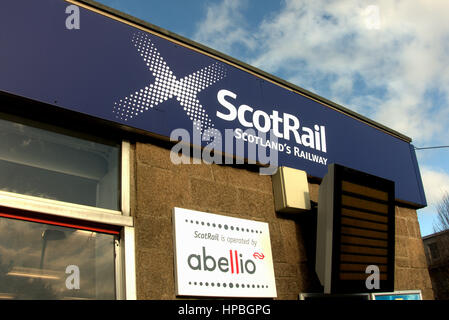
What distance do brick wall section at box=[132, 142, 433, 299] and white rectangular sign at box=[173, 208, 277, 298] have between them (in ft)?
0.30

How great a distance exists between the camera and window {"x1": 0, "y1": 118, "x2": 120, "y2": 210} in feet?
10.4

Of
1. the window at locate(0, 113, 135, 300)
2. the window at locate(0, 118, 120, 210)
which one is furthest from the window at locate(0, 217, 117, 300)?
the window at locate(0, 118, 120, 210)

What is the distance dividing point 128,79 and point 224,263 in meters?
1.76

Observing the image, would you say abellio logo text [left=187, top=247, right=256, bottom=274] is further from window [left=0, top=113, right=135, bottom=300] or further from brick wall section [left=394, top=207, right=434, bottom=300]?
brick wall section [left=394, top=207, right=434, bottom=300]

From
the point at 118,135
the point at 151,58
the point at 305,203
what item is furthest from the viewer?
the point at 305,203

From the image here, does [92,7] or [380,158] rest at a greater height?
[92,7]

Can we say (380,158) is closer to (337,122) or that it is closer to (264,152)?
(337,122)

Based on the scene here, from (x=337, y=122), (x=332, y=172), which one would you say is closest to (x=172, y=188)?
(x=332, y=172)

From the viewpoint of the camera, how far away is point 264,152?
15.1 ft

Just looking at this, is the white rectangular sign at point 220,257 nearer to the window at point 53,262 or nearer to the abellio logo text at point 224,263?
the abellio logo text at point 224,263

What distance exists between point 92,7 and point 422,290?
4.82 metres

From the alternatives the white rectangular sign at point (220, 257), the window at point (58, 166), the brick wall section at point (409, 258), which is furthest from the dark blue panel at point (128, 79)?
the brick wall section at point (409, 258)

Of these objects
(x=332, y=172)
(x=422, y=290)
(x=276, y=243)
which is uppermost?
(x=332, y=172)

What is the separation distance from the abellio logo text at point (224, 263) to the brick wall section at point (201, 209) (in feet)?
0.67
